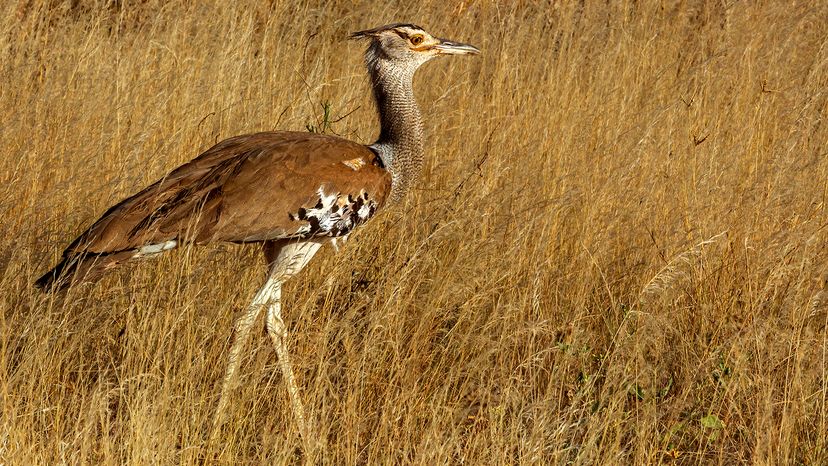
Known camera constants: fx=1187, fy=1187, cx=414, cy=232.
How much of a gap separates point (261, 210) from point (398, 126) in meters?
0.72

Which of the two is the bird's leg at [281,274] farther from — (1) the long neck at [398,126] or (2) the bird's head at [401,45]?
(2) the bird's head at [401,45]

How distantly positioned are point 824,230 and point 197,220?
2285 millimetres

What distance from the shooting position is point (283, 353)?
366cm

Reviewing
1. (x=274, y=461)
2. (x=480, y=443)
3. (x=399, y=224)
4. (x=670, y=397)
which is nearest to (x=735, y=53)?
(x=399, y=224)

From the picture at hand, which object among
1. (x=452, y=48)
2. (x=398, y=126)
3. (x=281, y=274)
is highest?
(x=452, y=48)

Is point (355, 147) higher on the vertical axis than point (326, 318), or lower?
higher

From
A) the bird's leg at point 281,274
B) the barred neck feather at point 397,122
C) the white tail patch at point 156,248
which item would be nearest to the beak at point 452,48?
the barred neck feather at point 397,122

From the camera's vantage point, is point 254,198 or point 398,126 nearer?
point 254,198

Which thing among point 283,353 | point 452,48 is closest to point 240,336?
point 283,353

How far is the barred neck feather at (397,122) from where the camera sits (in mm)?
4195

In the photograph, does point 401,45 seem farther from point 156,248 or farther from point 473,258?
point 156,248

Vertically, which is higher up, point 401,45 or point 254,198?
point 401,45

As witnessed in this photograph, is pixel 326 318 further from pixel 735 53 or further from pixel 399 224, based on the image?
pixel 735 53

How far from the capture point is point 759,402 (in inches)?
136
